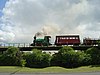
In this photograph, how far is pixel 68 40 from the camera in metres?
77.4

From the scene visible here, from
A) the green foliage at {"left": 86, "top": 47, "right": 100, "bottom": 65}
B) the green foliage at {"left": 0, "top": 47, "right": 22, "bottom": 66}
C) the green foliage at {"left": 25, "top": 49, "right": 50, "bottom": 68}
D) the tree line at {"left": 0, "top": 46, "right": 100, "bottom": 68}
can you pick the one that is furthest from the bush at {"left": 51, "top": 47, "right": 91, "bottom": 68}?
the green foliage at {"left": 0, "top": 47, "right": 22, "bottom": 66}

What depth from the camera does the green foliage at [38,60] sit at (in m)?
62.5

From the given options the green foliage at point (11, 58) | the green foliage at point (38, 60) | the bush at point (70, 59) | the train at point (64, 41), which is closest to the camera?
the bush at point (70, 59)

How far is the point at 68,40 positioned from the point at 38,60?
684 inches

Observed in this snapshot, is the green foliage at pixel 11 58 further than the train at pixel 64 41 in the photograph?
No

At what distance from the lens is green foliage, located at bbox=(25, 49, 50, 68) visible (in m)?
62.5

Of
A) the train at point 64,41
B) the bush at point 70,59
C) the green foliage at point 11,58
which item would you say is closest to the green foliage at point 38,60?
the bush at point 70,59

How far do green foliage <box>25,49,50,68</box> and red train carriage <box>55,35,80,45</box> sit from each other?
1471 centimetres

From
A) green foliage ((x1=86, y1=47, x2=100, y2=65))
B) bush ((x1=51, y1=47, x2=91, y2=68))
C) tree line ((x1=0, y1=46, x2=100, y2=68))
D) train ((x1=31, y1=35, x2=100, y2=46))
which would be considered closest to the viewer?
bush ((x1=51, y1=47, x2=91, y2=68))

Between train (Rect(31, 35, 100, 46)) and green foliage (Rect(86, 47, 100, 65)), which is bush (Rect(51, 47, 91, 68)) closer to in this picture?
green foliage (Rect(86, 47, 100, 65))

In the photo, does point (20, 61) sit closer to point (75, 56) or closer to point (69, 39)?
point (75, 56)

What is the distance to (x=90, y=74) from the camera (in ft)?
135

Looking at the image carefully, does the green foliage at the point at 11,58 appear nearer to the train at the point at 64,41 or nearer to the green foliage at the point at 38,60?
the green foliage at the point at 38,60

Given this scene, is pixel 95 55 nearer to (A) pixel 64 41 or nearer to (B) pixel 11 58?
(A) pixel 64 41
